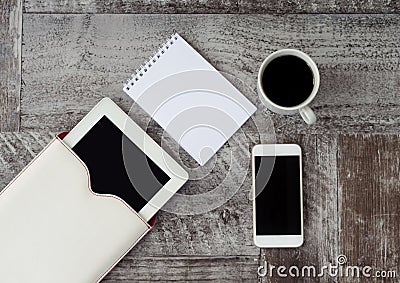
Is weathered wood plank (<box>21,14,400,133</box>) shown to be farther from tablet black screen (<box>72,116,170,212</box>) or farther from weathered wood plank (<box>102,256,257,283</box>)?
weathered wood plank (<box>102,256,257,283</box>)

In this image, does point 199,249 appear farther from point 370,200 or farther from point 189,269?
point 370,200

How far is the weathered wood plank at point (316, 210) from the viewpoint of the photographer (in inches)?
32.5

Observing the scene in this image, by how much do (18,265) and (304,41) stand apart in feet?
1.57

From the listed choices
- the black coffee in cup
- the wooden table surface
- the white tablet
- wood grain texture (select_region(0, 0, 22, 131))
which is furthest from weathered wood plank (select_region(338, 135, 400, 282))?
wood grain texture (select_region(0, 0, 22, 131))

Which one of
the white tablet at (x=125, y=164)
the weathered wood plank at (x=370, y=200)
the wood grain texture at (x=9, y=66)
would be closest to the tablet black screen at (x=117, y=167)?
the white tablet at (x=125, y=164)

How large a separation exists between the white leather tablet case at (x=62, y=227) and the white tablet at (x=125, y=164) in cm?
1

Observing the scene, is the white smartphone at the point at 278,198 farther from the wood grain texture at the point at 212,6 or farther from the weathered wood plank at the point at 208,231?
the wood grain texture at the point at 212,6

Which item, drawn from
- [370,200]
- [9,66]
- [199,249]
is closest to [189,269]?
[199,249]

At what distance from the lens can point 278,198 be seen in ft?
2.68

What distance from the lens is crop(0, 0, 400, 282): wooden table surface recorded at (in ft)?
2.72

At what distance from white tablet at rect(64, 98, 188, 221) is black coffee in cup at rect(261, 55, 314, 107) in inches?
6.3

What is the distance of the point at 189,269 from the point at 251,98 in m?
0.24

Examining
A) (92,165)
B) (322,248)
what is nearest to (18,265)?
(92,165)

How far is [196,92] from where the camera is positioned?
831 mm
